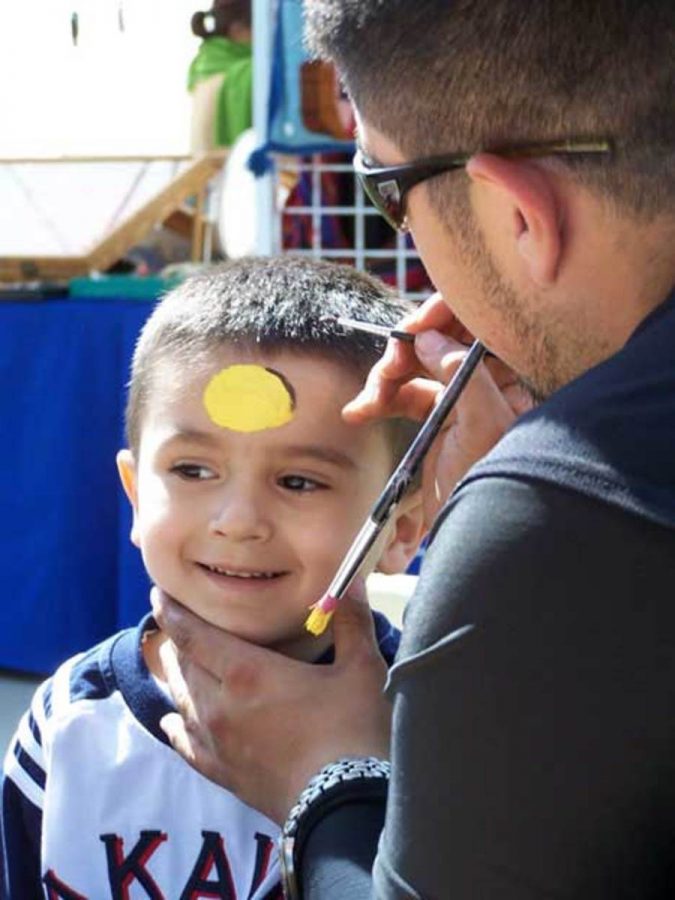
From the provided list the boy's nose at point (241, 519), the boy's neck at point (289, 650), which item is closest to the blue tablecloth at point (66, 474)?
the boy's neck at point (289, 650)

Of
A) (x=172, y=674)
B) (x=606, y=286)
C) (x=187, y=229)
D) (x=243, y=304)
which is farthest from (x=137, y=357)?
(x=187, y=229)

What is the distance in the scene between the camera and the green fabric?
607cm

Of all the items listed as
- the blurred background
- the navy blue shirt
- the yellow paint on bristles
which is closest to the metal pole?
the blurred background

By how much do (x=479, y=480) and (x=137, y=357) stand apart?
85cm

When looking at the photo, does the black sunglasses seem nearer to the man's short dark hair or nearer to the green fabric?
the man's short dark hair

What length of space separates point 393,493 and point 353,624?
0.15 metres

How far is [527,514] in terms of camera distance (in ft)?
3.03

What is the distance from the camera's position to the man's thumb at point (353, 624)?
4.64 feet

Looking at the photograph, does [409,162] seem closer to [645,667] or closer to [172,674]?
[645,667]

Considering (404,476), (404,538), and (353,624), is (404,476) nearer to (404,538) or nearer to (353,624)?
(353,624)

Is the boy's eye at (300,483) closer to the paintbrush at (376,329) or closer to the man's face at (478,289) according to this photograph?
the paintbrush at (376,329)

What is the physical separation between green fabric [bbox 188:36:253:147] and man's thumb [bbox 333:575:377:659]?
4.83 metres

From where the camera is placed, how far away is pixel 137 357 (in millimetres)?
1741

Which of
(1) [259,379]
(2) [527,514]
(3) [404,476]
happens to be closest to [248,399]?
(1) [259,379]
